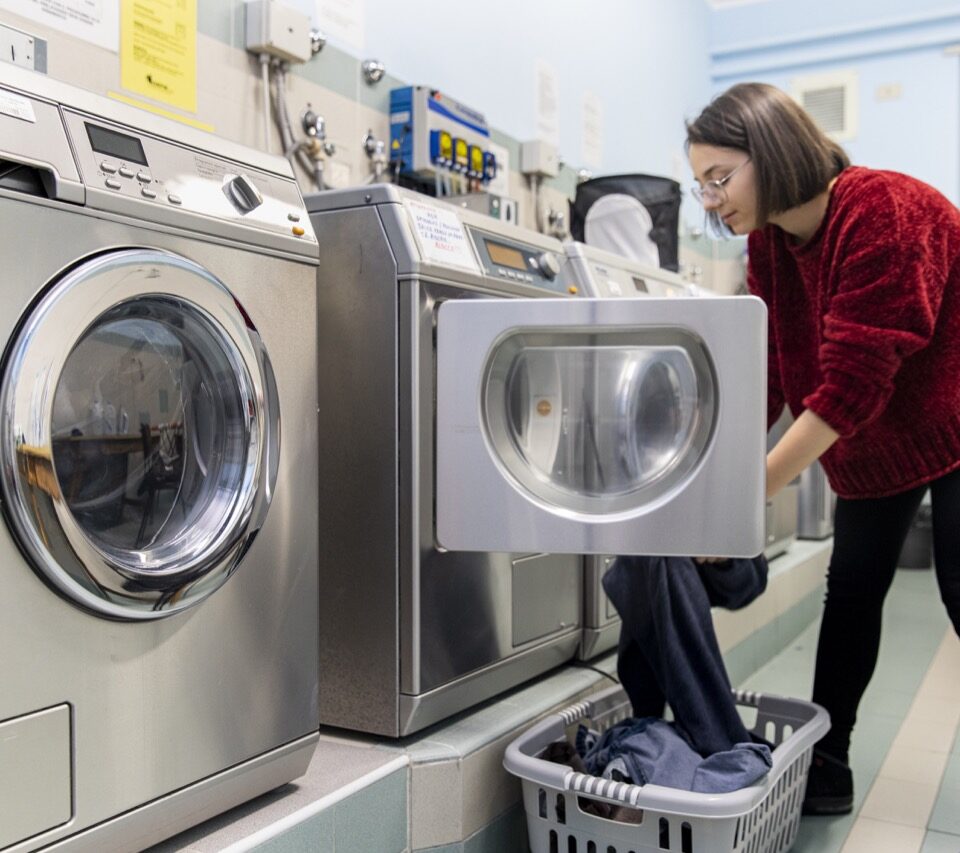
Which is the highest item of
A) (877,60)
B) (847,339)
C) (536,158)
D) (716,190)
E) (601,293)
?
(877,60)

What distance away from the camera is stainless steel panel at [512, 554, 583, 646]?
70.5 inches

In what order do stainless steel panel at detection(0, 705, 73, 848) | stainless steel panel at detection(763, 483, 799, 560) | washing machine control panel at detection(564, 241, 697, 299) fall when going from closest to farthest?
stainless steel panel at detection(0, 705, 73, 848) < washing machine control panel at detection(564, 241, 697, 299) < stainless steel panel at detection(763, 483, 799, 560)

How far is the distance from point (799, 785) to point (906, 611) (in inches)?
88.0

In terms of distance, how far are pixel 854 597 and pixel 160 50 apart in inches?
64.9

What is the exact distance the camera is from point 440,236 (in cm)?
158

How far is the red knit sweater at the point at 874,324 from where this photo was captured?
5.06 feet

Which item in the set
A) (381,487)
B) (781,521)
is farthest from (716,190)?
(781,521)

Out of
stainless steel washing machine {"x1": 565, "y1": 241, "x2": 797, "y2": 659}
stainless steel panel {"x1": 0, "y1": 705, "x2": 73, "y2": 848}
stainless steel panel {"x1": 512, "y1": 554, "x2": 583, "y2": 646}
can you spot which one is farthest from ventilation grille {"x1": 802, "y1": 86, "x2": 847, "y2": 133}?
stainless steel panel {"x1": 0, "y1": 705, "x2": 73, "y2": 848}

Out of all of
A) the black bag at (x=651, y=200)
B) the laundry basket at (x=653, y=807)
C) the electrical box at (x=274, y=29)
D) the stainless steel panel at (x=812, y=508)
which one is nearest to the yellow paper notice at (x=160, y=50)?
the electrical box at (x=274, y=29)

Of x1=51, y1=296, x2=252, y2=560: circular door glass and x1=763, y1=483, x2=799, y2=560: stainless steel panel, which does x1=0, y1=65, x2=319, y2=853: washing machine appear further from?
x1=763, y1=483, x2=799, y2=560: stainless steel panel

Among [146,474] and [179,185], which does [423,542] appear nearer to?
[146,474]

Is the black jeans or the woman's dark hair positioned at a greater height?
the woman's dark hair

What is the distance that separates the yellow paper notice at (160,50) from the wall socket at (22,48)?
167mm

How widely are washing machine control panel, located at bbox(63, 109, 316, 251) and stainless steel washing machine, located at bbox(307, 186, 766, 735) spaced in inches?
9.1
